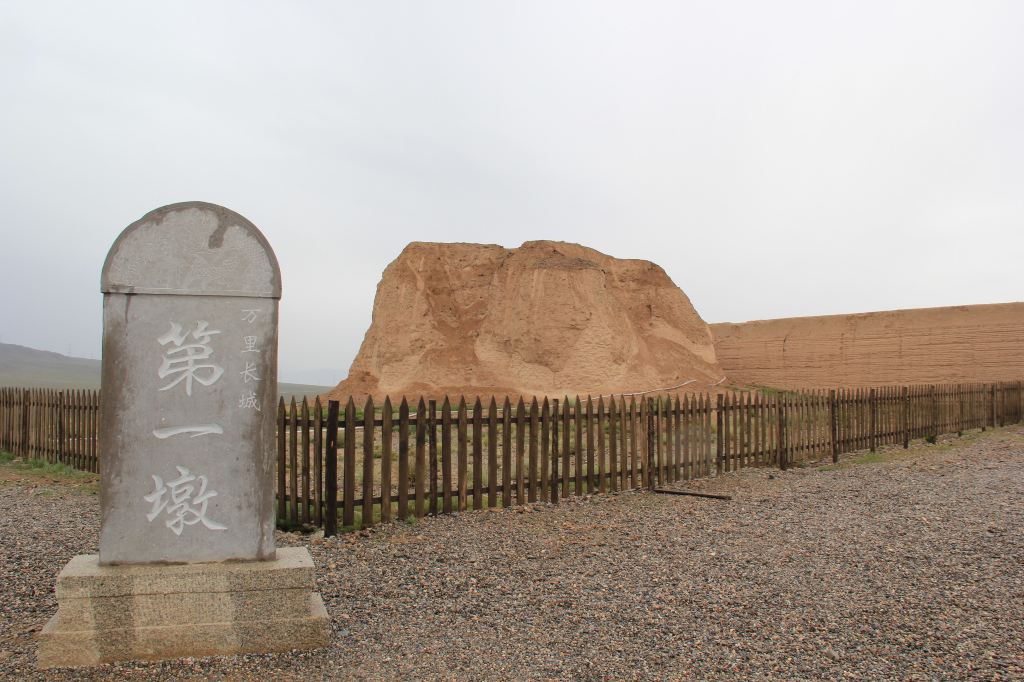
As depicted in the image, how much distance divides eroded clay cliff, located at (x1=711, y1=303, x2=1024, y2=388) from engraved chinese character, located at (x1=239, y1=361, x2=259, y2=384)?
28547mm

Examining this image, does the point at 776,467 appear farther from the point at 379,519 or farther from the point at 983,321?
the point at 983,321

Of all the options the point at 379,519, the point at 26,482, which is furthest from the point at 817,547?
the point at 26,482

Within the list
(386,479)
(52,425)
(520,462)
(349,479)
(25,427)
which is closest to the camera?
(386,479)

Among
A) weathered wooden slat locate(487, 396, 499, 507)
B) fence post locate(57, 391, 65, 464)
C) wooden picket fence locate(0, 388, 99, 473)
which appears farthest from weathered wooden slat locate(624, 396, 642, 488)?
fence post locate(57, 391, 65, 464)

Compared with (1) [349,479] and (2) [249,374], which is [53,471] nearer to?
(1) [349,479]

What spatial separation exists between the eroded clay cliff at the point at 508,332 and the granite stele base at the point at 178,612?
62.4 feet

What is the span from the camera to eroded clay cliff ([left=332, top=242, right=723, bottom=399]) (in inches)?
962

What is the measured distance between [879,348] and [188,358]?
30539mm

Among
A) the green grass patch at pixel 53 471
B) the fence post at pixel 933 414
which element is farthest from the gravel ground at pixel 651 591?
the fence post at pixel 933 414

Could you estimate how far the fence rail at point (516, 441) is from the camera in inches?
285

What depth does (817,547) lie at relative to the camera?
20.0 feet

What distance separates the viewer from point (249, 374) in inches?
166

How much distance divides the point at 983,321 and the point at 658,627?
27.9 m

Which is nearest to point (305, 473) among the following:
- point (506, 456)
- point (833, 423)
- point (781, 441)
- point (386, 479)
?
point (386, 479)
